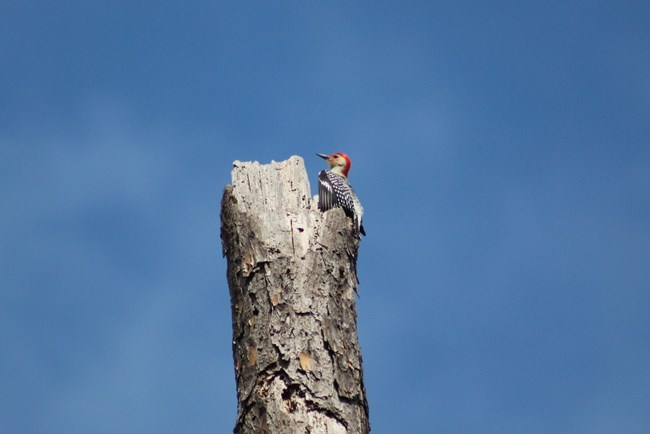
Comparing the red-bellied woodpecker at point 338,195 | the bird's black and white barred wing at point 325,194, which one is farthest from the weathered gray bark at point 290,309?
the red-bellied woodpecker at point 338,195

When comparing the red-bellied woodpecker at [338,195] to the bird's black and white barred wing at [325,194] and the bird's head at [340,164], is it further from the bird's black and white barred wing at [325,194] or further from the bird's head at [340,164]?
the bird's head at [340,164]

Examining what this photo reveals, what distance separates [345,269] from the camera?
6805 millimetres

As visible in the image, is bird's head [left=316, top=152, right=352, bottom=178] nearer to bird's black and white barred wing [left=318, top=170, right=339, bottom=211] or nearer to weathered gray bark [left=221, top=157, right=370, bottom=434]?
bird's black and white barred wing [left=318, top=170, right=339, bottom=211]

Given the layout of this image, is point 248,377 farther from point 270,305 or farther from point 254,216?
point 254,216

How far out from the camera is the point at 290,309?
6355mm

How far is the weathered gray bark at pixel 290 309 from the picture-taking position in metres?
6.04

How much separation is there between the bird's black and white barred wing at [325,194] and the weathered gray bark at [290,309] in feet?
1.90

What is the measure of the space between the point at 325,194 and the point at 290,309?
9.75 feet

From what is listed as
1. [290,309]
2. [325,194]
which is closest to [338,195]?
[325,194]

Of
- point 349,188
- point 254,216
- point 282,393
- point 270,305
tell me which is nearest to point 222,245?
point 254,216

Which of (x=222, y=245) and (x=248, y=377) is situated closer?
(x=248, y=377)

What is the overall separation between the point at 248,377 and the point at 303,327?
491mm

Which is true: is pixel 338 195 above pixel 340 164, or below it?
below

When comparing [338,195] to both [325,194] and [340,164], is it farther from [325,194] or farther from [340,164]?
[340,164]
